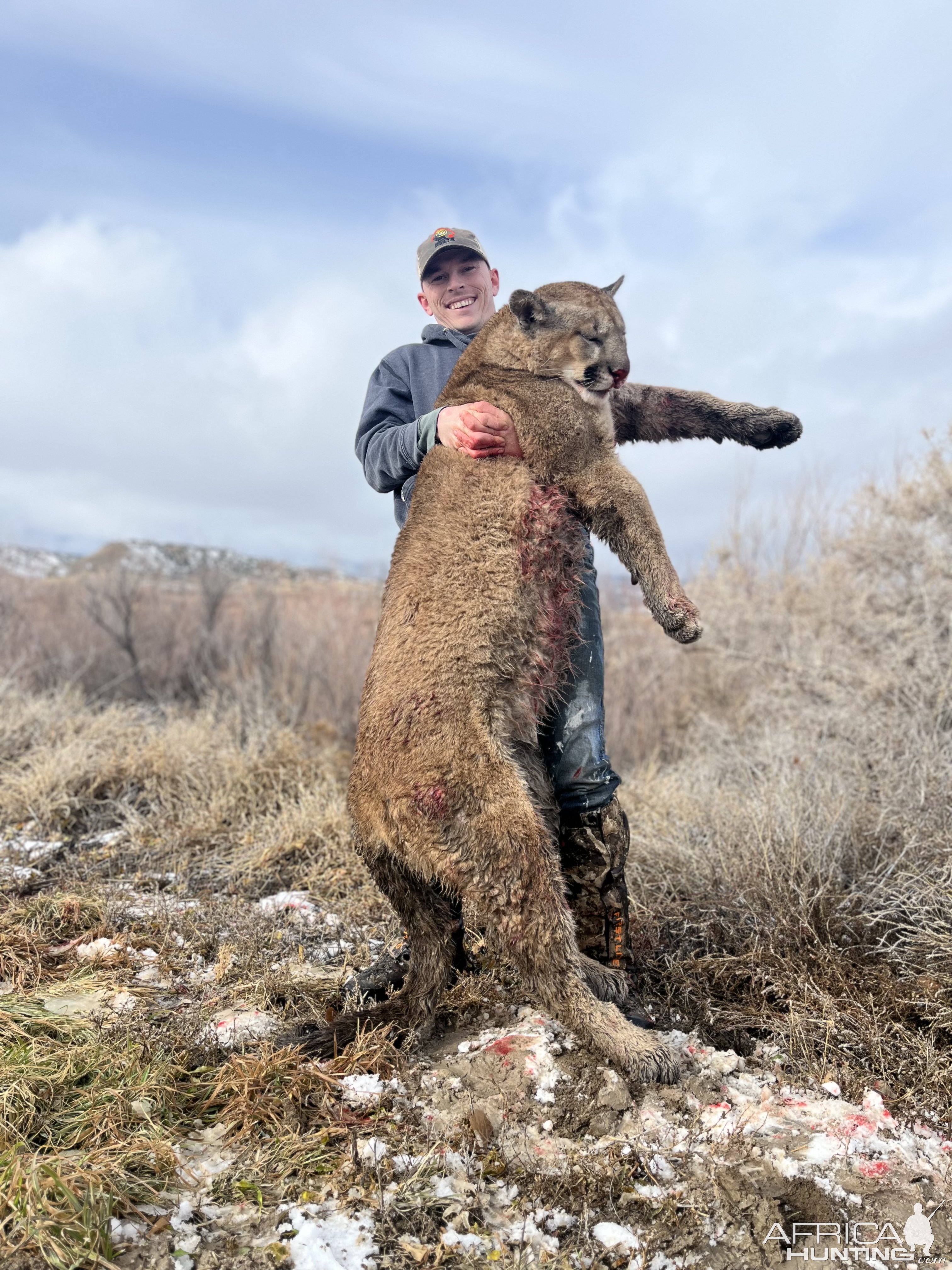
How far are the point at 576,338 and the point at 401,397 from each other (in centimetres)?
105

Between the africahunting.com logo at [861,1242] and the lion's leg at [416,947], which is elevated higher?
the lion's leg at [416,947]

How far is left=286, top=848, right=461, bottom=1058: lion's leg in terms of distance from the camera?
285cm

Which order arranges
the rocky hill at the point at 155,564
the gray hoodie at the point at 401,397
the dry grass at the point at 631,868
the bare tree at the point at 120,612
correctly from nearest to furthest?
1. the dry grass at the point at 631,868
2. the gray hoodie at the point at 401,397
3. the bare tree at the point at 120,612
4. the rocky hill at the point at 155,564

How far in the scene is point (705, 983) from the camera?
10.8 ft

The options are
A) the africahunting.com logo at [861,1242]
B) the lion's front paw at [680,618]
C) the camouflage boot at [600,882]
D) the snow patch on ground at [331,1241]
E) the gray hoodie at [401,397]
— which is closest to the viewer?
the snow patch on ground at [331,1241]

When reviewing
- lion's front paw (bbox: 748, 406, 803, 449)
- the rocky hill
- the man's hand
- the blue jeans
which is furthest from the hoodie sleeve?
the rocky hill

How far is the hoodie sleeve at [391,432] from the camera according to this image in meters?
3.14

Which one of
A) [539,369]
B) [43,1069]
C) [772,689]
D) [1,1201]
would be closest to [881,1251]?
[1,1201]

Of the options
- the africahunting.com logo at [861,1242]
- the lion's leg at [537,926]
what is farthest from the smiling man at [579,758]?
the africahunting.com logo at [861,1242]

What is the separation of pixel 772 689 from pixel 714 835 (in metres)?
4.86

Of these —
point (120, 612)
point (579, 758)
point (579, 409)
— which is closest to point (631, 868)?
point (579, 758)

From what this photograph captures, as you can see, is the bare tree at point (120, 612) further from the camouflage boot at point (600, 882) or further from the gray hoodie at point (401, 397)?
the camouflage boot at point (600, 882)

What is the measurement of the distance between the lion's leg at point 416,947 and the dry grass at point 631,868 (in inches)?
7.3

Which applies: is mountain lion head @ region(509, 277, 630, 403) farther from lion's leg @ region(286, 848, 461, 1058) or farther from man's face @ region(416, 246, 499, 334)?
lion's leg @ region(286, 848, 461, 1058)
